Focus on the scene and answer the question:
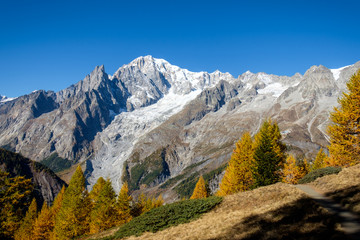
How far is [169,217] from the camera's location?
2388cm

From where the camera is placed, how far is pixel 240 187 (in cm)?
3556

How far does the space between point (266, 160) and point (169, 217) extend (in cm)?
1686

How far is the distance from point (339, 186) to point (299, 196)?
4442mm

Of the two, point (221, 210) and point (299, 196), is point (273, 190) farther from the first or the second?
point (221, 210)

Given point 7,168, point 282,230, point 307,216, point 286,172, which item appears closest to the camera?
point 282,230

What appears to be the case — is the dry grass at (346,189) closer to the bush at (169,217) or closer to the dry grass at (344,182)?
the dry grass at (344,182)

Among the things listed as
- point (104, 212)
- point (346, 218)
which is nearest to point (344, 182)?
point (346, 218)

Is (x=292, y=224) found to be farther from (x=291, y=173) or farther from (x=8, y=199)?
(x=291, y=173)

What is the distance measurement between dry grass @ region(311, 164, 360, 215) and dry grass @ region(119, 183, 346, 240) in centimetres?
216

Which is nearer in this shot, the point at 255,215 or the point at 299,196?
the point at 255,215

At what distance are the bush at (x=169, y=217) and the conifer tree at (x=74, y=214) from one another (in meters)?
13.8

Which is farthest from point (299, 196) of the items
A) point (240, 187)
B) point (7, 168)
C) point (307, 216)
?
point (7, 168)

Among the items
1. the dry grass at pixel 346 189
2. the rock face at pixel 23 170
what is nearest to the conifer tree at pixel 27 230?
the dry grass at pixel 346 189

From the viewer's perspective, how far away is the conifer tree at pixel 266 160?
3162 centimetres
